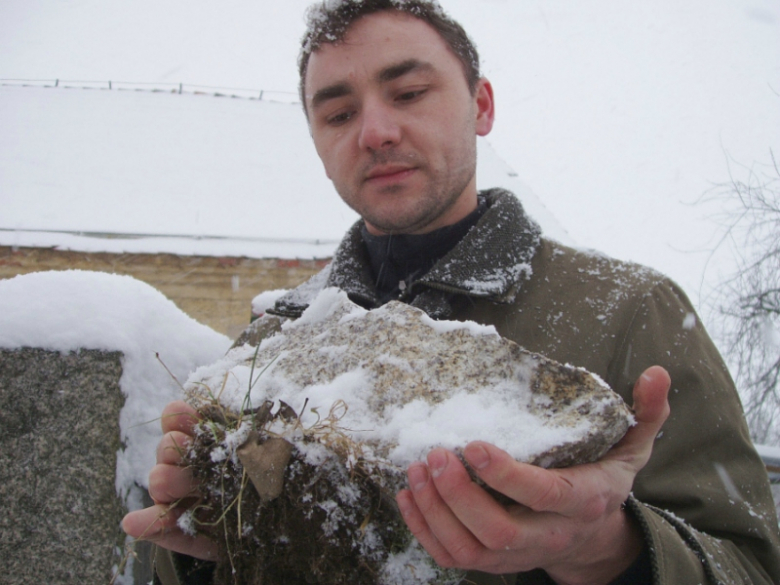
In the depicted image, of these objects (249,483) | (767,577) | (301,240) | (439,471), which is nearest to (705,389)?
(767,577)

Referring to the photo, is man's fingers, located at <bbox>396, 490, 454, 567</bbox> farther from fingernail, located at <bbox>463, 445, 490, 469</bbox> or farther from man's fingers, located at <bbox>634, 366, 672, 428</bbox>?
man's fingers, located at <bbox>634, 366, 672, 428</bbox>

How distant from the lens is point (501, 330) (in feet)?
5.29

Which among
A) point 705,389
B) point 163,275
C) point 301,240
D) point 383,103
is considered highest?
point 383,103

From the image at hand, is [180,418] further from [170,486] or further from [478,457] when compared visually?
[478,457]

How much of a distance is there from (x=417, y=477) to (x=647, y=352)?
90 centimetres

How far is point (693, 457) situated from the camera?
4.45 feet

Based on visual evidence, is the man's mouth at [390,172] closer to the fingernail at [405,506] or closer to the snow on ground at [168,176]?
the fingernail at [405,506]

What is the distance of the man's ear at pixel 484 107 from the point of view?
7.06ft

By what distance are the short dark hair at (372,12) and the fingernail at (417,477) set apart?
153 centimetres

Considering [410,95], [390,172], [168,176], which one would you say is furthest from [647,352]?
[168,176]

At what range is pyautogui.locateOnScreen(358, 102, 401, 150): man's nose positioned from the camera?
1.72 m

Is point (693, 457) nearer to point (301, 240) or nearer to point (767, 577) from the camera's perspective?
point (767, 577)

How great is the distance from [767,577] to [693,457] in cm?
30

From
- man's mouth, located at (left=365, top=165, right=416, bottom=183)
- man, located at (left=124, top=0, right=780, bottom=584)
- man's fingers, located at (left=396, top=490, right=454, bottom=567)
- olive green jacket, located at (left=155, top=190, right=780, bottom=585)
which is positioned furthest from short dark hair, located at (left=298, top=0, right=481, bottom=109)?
man's fingers, located at (left=396, top=490, right=454, bottom=567)
